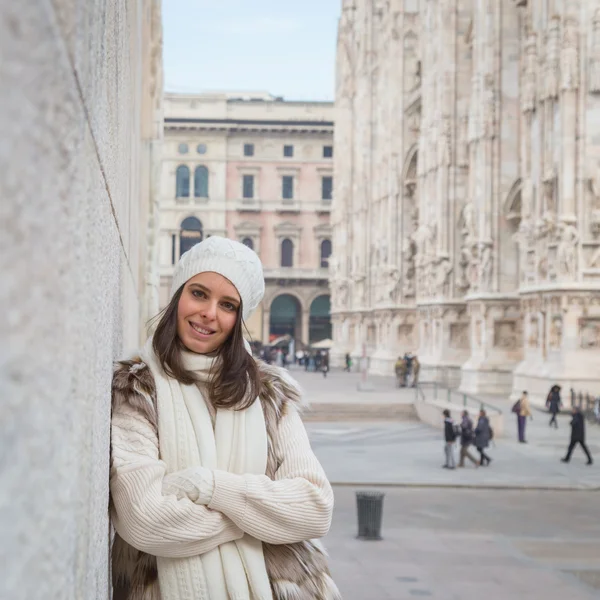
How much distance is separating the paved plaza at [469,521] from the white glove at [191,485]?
666 cm

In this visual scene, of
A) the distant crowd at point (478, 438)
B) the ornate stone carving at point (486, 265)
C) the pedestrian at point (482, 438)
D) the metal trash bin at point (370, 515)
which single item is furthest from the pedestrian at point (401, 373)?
the metal trash bin at point (370, 515)

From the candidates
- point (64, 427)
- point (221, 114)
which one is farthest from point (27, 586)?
point (221, 114)

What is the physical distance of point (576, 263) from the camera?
2512 cm

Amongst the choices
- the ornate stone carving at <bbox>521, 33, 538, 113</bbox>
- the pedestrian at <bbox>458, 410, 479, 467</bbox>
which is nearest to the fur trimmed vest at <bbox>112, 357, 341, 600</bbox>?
the pedestrian at <bbox>458, 410, 479, 467</bbox>

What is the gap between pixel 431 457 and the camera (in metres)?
19.6

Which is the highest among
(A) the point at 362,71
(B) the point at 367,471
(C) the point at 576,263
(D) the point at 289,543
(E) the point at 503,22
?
(A) the point at 362,71

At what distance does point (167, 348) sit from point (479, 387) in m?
30.8

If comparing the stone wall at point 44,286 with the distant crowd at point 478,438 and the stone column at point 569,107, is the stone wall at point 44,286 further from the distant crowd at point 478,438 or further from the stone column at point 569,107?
the stone column at point 569,107

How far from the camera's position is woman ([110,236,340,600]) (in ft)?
7.11

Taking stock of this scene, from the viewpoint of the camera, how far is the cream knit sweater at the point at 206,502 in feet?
6.93

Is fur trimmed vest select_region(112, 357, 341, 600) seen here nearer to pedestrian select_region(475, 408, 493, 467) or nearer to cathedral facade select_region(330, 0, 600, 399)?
pedestrian select_region(475, 408, 493, 467)

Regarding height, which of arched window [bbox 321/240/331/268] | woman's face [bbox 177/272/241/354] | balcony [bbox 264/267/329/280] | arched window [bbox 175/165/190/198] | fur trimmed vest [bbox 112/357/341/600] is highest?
arched window [bbox 175/165/190/198]

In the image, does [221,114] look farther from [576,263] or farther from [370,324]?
[576,263]

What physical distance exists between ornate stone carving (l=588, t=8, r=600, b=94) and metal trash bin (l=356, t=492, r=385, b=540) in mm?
17543
